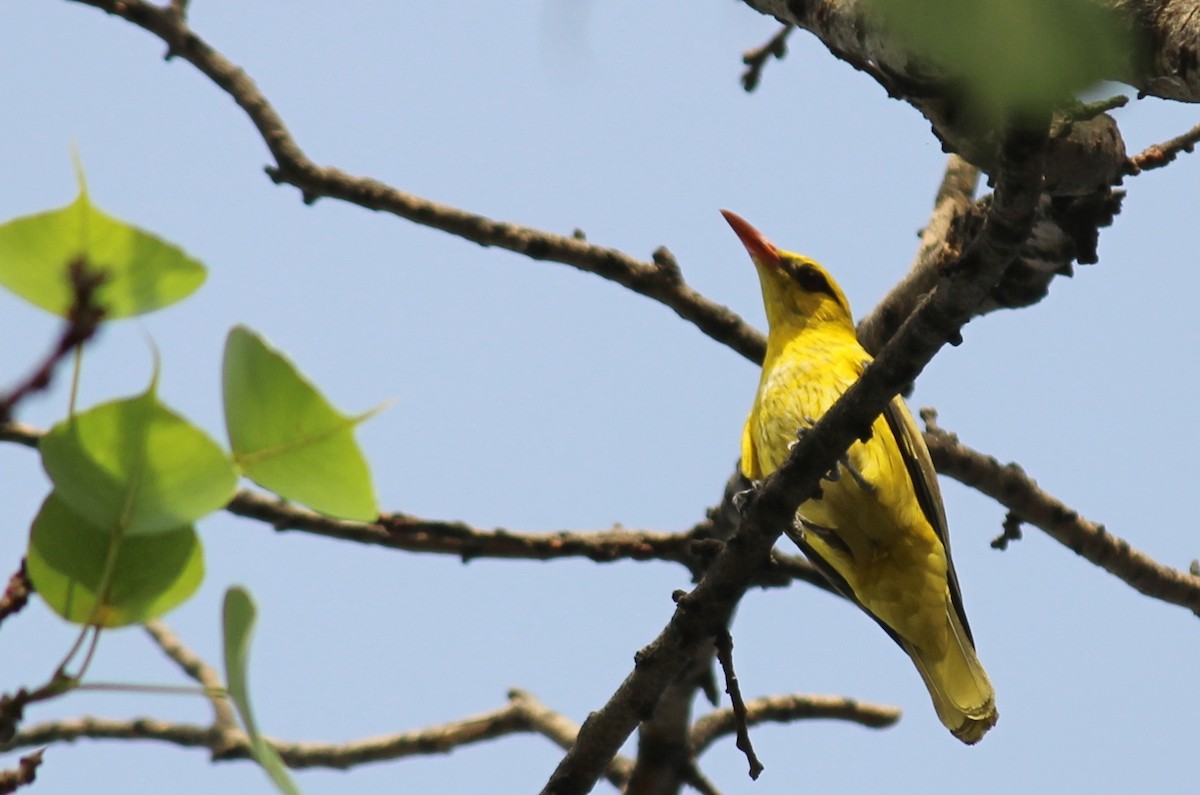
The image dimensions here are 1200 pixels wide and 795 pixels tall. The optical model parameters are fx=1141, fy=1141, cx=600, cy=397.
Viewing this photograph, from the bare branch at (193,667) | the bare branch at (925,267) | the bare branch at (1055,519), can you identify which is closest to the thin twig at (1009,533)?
the bare branch at (1055,519)

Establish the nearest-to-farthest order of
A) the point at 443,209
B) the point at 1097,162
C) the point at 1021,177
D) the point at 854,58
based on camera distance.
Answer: the point at 1021,177, the point at 854,58, the point at 1097,162, the point at 443,209

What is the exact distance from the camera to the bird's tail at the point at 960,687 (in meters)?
4.55

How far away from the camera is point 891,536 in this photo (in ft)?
14.7

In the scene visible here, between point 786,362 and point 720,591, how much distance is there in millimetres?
2283

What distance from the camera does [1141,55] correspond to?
2.00 m

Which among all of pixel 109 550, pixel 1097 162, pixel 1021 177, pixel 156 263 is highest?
pixel 1097 162

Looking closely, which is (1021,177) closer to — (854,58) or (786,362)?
(854,58)

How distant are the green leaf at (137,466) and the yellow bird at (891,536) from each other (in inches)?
135

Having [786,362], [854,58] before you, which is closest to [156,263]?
[854,58]

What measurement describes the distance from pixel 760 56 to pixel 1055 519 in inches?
101

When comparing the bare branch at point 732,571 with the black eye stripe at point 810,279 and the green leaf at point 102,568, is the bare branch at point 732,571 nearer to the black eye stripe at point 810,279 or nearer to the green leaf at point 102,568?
the green leaf at point 102,568

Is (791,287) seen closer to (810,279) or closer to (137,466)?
(810,279)

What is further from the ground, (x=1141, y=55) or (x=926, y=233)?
(x=926, y=233)

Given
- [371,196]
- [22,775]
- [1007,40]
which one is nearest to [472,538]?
[371,196]
